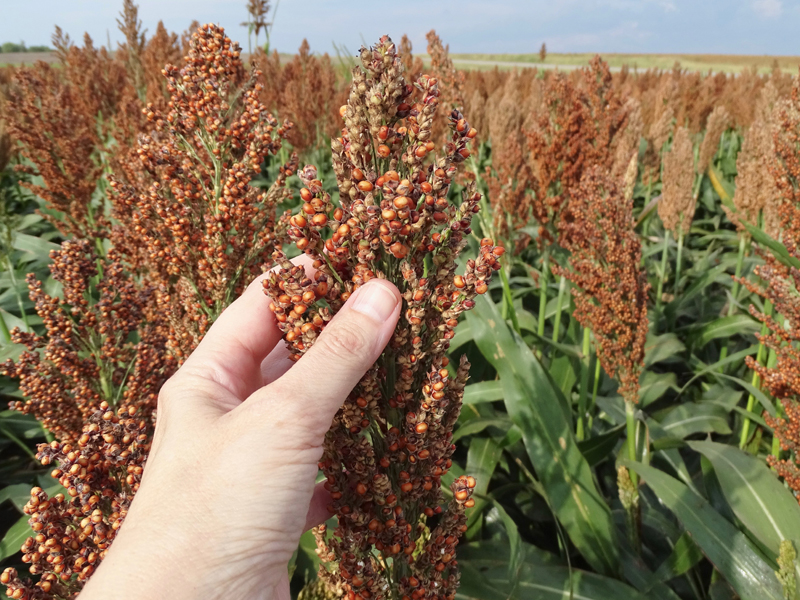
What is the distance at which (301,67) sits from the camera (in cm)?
945

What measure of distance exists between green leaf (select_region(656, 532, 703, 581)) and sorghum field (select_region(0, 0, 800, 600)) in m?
0.02

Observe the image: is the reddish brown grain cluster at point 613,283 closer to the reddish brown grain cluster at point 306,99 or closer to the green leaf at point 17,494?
the green leaf at point 17,494

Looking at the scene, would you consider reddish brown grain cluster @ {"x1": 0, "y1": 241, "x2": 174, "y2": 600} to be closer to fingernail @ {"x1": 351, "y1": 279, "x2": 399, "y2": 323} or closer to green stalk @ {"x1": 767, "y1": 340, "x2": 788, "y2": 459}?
fingernail @ {"x1": 351, "y1": 279, "x2": 399, "y2": 323}

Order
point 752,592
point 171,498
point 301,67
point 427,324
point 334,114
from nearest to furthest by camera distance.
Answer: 1. point 171,498
2. point 427,324
3. point 752,592
4. point 334,114
5. point 301,67

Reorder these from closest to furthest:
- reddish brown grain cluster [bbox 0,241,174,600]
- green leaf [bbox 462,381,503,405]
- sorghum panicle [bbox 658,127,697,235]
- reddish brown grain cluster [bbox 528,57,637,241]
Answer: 1. reddish brown grain cluster [bbox 0,241,174,600]
2. green leaf [bbox 462,381,503,405]
3. reddish brown grain cluster [bbox 528,57,637,241]
4. sorghum panicle [bbox 658,127,697,235]

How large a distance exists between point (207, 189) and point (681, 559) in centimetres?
282

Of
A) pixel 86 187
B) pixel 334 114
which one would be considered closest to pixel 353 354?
pixel 86 187

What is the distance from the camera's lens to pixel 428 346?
1.20 m

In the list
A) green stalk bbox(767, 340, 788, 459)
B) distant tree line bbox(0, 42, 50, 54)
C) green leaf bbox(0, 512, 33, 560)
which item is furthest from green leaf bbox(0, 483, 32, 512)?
distant tree line bbox(0, 42, 50, 54)

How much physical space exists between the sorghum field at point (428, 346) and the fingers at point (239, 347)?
266mm

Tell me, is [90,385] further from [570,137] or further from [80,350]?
[570,137]

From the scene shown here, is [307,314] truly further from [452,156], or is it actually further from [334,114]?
[334,114]

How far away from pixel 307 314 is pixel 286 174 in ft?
3.91

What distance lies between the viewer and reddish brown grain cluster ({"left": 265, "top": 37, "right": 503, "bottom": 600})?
1.05 metres
